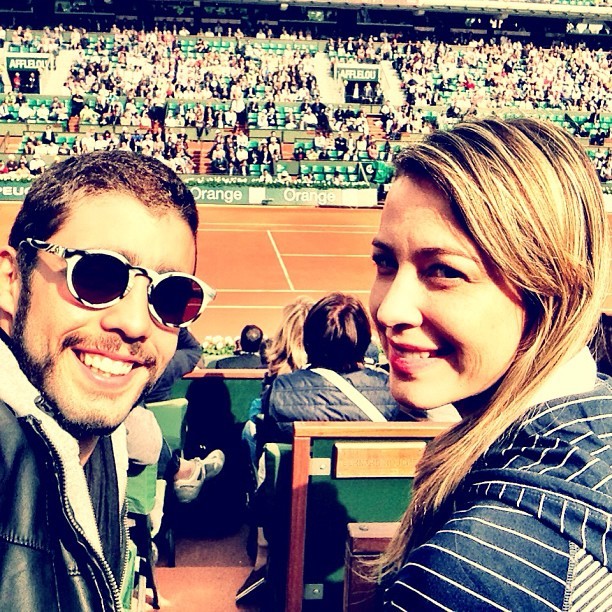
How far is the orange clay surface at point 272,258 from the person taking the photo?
1293 centimetres

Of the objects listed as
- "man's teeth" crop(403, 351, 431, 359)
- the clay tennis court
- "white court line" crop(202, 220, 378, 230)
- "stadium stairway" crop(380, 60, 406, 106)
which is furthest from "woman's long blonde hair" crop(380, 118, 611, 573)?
"stadium stairway" crop(380, 60, 406, 106)

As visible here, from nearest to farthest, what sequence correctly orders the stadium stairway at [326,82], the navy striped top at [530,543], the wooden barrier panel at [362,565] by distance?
the navy striped top at [530,543] → the wooden barrier panel at [362,565] → the stadium stairway at [326,82]

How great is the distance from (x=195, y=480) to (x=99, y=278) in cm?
283

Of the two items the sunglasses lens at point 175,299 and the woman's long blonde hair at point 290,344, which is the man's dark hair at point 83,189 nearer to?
the sunglasses lens at point 175,299

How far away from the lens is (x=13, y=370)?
67.3 inches

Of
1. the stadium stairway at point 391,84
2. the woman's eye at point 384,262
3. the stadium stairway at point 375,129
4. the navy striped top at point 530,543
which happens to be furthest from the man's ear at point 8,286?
the stadium stairway at point 391,84

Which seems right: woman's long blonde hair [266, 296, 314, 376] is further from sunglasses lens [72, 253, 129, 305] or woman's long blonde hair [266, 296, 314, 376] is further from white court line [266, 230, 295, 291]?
white court line [266, 230, 295, 291]

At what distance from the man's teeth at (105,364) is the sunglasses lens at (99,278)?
157 mm

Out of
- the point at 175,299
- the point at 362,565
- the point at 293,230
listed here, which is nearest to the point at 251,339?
the point at 362,565

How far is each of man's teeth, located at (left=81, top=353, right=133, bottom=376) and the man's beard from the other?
0.20 feet

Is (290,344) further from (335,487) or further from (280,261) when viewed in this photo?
(280,261)

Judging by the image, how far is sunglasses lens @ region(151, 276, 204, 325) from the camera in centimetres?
193

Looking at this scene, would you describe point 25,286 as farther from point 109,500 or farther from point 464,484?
point 464,484

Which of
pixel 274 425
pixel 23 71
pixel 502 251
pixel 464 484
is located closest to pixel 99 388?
pixel 464 484
